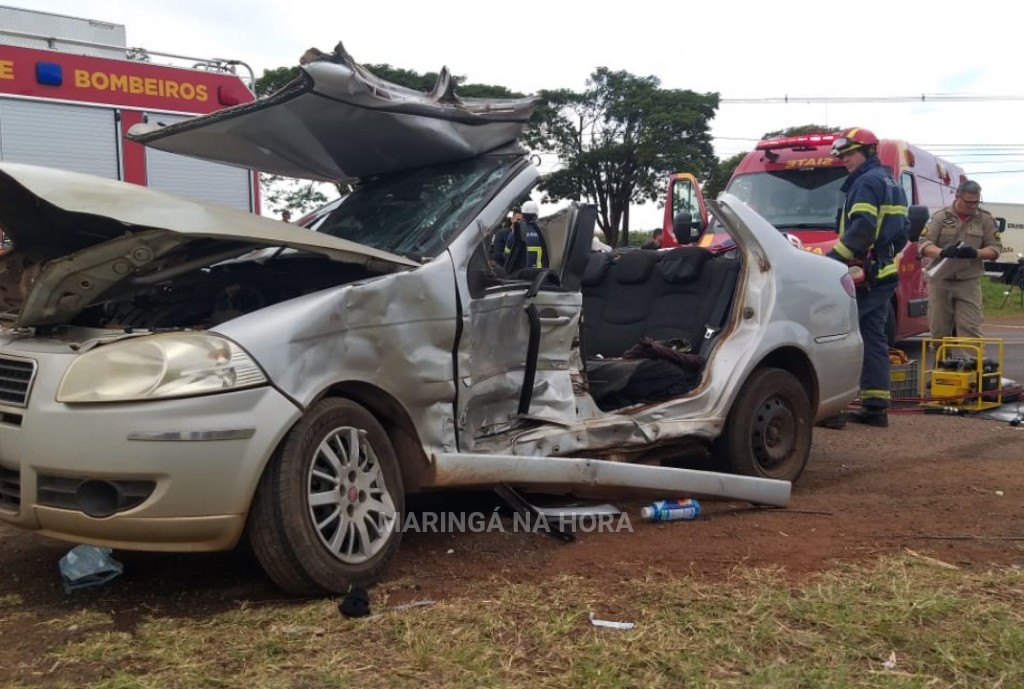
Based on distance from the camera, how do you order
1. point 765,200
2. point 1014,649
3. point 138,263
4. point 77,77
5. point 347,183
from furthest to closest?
point 765,200 → point 77,77 → point 347,183 → point 138,263 → point 1014,649

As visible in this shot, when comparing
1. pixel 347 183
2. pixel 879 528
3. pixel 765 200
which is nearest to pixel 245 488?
pixel 347 183

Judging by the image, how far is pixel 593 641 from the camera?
9.53 feet

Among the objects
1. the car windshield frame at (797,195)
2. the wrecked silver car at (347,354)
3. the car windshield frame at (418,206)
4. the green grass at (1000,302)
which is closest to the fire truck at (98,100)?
the car windshield frame at (418,206)

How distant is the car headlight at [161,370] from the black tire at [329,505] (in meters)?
0.30

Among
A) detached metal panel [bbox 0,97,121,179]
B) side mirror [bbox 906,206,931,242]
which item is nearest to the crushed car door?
detached metal panel [bbox 0,97,121,179]

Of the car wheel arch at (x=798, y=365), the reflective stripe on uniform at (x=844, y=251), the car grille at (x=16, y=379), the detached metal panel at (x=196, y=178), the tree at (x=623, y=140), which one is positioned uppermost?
the tree at (x=623, y=140)

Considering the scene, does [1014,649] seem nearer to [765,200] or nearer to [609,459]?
[609,459]

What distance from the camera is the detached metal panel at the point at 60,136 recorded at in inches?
279

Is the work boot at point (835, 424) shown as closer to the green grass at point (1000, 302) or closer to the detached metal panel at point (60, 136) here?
the detached metal panel at point (60, 136)

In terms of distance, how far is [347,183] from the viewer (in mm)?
4902

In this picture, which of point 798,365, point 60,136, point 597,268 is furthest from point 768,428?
point 60,136

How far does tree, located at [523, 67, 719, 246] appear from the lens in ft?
108

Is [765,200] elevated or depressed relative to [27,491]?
elevated

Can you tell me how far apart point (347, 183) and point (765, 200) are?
6847 mm
